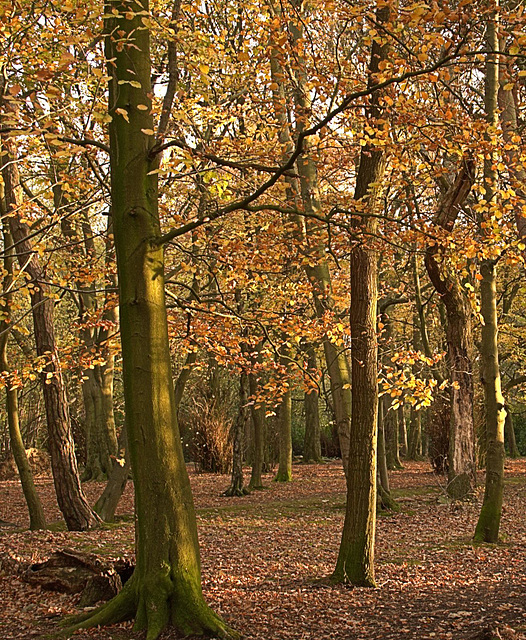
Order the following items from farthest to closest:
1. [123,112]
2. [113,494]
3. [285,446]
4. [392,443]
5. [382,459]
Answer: [392,443] < [285,446] < [382,459] < [113,494] < [123,112]

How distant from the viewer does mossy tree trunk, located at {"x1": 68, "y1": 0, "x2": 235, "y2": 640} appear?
16.0 feet

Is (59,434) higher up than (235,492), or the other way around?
(59,434)

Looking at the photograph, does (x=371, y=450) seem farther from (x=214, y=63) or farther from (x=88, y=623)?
(x=214, y=63)

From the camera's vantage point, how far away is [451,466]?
1245 centimetres

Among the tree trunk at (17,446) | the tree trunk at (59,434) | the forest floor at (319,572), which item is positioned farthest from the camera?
the tree trunk at (59,434)

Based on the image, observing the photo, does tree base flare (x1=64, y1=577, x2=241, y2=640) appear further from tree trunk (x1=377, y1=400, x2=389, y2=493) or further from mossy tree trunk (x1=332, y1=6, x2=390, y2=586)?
tree trunk (x1=377, y1=400, x2=389, y2=493)

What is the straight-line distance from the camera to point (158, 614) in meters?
4.79

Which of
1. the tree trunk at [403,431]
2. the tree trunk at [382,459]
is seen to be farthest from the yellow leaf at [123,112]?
the tree trunk at [403,431]

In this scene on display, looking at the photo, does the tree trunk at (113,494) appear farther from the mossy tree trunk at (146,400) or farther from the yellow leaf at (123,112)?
the yellow leaf at (123,112)

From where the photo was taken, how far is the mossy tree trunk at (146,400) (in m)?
4.87

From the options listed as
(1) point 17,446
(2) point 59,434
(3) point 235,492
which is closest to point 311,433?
(3) point 235,492

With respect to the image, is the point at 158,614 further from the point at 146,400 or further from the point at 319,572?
the point at 319,572

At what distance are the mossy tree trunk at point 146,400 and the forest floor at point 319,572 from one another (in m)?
0.23

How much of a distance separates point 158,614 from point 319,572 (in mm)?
2749
